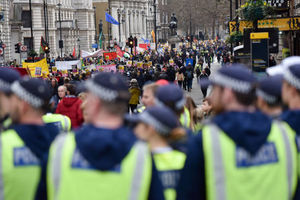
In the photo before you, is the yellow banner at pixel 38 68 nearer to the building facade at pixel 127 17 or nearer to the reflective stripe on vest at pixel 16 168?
the reflective stripe on vest at pixel 16 168

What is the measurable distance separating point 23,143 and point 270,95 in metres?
1.77

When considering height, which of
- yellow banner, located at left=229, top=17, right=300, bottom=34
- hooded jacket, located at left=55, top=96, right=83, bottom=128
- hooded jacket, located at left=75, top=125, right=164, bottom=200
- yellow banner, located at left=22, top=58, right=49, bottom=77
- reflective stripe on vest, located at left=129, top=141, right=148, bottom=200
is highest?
yellow banner, located at left=229, top=17, right=300, bottom=34

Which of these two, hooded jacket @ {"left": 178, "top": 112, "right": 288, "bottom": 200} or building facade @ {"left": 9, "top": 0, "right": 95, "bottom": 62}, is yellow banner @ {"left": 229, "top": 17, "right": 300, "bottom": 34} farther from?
building facade @ {"left": 9, "top": 0, "right": 95, "bottom": 62}

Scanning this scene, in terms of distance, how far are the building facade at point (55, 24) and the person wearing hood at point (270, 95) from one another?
55971mm

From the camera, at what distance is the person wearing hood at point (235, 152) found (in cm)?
411

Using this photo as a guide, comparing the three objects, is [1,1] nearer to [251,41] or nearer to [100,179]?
[251,41]

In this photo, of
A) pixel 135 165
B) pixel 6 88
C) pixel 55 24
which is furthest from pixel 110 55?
pixel 135 165

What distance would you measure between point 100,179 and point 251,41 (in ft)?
47.9

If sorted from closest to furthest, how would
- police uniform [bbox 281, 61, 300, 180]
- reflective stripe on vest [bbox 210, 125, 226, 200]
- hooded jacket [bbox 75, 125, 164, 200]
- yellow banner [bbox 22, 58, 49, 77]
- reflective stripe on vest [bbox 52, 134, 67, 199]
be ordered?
hooded jacket [bbox 75, 125, 164, 200] < reflective stripe on vest [bbox 52, 134, 67, 199] < reflective stripe on vest [bbox 210, 125, 226, 200] < police uniform [bbox 281, 61, 300, 180] < yellow banner [bbox 22, 58, 49, 77]

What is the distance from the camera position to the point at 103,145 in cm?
385

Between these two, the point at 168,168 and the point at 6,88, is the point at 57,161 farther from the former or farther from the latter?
the point at 6,88

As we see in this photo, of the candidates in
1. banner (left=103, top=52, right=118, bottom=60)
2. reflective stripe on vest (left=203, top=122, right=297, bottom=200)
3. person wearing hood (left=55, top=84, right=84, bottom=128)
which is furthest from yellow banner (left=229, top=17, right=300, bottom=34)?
banner (left=103, top=52, right=118, bottom=60)

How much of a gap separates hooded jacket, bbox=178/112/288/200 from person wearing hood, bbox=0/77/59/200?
103 centimetres

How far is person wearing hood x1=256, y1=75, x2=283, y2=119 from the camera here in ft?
16.0
